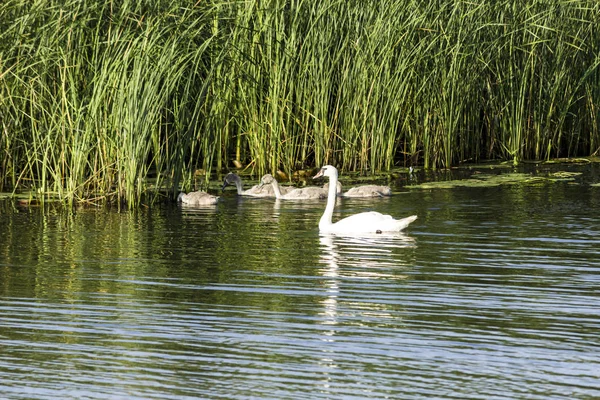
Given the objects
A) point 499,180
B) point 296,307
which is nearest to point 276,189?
point 499,180

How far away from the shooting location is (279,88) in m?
15.9

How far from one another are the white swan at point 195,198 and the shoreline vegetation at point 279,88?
0.19m

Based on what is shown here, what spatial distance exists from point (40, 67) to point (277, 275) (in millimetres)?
5621

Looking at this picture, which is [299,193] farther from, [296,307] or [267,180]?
[296,307]

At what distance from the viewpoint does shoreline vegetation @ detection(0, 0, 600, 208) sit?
13.1 meters

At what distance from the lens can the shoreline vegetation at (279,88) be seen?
13.1m

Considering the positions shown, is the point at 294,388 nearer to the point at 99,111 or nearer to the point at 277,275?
the point at 277,275

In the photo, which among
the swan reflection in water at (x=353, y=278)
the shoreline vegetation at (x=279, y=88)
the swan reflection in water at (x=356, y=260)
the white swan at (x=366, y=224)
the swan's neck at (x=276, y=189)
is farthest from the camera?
the swan's neck at (x=276, y=189)

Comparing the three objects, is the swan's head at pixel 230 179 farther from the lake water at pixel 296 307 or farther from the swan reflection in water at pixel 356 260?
the swan reflection in water at pixel 356 260

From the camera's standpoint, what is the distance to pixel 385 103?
16.6 m

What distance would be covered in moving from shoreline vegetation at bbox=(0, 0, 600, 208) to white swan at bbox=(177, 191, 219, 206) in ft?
0.61

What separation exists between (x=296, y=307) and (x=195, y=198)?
6157 millimetres

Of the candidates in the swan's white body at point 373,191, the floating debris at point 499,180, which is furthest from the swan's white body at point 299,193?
the floating debris at point 499,180

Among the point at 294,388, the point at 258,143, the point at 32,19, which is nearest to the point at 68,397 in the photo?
the point at 294,388
